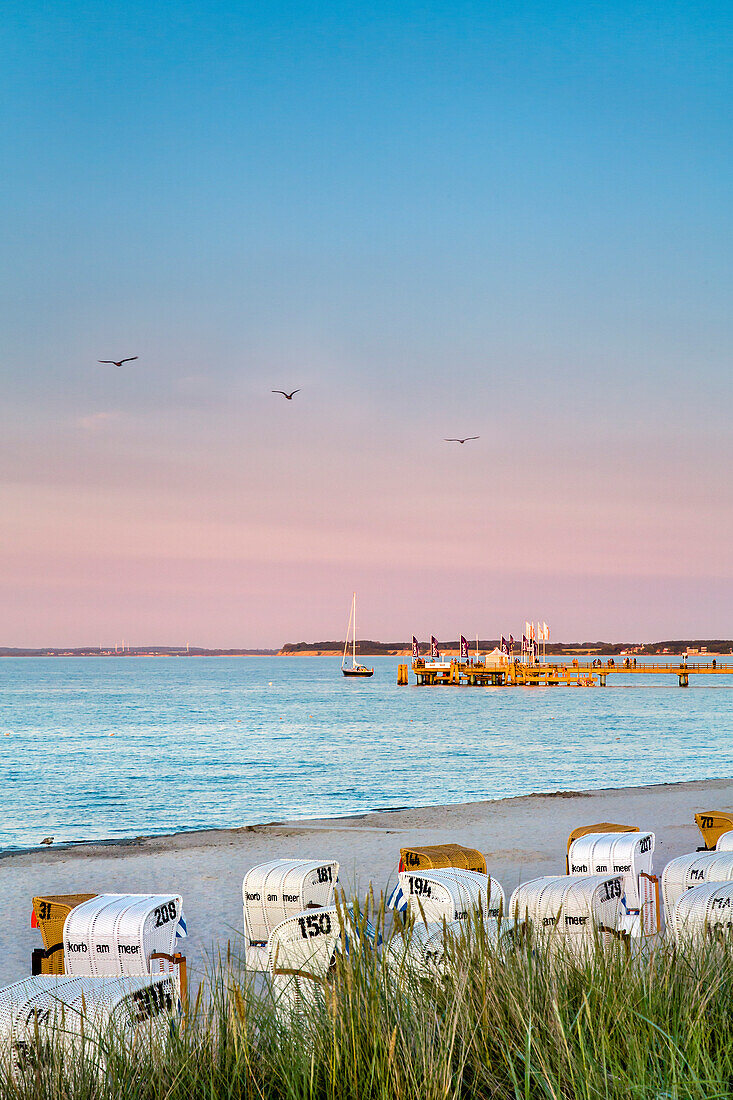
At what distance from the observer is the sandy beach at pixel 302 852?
12.4 meters

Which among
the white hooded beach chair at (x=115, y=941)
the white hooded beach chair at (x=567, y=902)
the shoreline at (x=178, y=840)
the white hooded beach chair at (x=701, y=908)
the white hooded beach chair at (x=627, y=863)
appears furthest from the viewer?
the shoreline at (x=178, y=840)

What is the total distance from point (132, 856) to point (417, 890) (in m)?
10.6

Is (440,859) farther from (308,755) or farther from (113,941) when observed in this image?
(308,755)

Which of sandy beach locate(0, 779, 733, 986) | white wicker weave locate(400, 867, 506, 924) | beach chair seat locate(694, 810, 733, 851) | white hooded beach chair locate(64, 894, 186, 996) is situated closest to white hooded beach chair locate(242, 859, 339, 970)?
sandy beach locate(0, 779, 733, 986)

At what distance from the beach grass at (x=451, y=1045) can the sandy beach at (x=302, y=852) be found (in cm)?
540

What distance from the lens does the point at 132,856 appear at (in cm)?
1773

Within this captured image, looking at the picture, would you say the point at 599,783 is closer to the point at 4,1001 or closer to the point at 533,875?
the point at 533,875

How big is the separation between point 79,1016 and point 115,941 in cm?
290

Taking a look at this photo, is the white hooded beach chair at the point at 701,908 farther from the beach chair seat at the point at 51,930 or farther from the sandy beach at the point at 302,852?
the beach chair seat at the point at 51,930

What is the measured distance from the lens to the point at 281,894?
9.71 meters

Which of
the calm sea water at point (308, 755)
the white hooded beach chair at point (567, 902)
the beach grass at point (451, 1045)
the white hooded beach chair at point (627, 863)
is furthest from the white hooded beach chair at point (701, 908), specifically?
the calm sea water at point (308, 755)

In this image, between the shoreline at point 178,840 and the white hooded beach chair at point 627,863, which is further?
the shoreline at point 178,840

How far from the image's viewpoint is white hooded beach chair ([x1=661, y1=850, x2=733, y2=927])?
940cm

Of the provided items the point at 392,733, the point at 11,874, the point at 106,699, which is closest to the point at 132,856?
the point at 11,874
